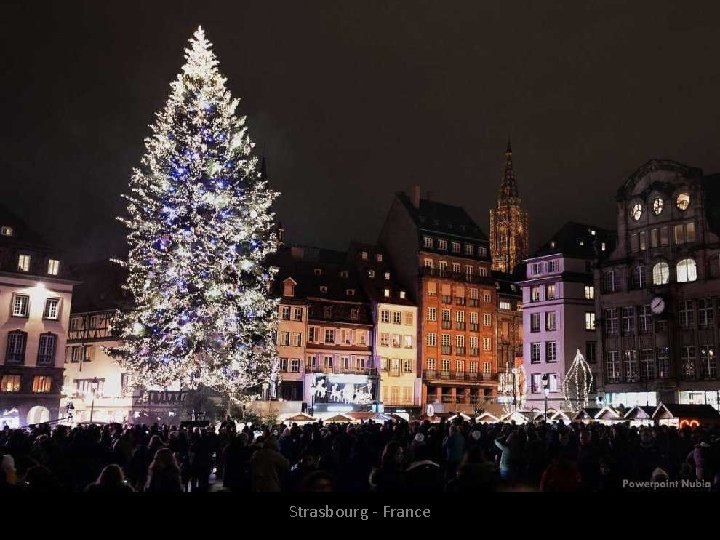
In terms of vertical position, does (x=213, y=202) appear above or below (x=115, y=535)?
above

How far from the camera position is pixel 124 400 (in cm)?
7112

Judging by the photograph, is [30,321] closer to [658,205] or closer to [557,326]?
[557,326]

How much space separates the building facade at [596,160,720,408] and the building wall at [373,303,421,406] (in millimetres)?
22872

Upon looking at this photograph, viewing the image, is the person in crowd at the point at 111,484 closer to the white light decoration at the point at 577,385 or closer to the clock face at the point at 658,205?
the clock face at the point at 658,205

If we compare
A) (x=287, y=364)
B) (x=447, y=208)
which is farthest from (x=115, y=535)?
(x=447, y=208)

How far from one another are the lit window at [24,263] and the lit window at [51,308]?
120 inches

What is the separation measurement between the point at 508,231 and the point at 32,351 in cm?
12684

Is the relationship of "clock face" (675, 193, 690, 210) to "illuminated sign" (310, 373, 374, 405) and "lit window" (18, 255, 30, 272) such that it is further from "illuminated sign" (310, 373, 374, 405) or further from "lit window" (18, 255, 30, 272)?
"lit window" (18, 255, 30, 272)

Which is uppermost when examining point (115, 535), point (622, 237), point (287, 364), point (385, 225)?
point (385, 225)

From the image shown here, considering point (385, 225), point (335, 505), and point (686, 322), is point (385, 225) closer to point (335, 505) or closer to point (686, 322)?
point (686, 322)

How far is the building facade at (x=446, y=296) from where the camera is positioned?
8775cm

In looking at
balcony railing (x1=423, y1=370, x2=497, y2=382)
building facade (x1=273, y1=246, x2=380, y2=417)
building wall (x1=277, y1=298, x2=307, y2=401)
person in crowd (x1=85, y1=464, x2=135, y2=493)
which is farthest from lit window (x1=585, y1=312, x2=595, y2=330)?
person in crowd (x1=85, y1=464, x2=135, y2=493)

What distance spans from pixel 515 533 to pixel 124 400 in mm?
67747

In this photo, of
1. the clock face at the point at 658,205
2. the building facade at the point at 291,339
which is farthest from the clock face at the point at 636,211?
the building facade at the point at 291,339
